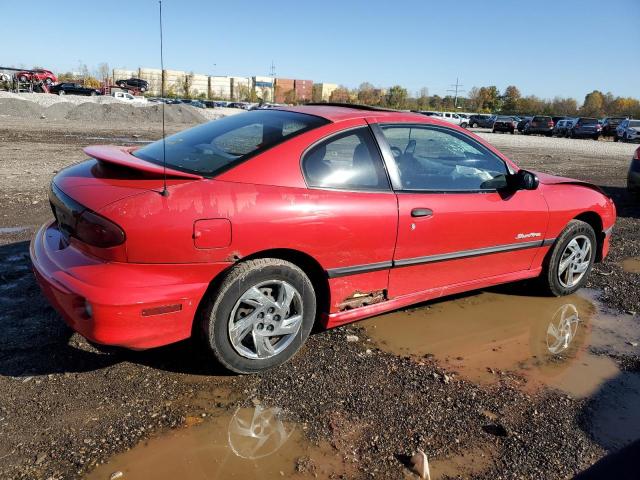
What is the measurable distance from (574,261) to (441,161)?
5.94 ft

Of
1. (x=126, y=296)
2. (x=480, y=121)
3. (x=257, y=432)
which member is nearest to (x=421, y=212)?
(x=257, y=432)

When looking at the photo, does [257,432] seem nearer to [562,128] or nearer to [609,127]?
[562,128]

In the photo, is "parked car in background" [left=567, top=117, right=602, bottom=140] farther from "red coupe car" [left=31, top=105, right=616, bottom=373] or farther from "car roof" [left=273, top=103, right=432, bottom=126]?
"car roof" [left=273, top=103, right=432, bottom=126]

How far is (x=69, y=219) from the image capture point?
2881 mm

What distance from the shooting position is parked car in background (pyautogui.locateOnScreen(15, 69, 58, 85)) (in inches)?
1896

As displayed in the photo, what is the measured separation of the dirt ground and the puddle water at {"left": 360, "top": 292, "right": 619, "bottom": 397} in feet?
0.05

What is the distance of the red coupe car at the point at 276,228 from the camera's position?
2682mm

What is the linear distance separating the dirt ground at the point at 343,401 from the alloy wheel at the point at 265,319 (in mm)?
195

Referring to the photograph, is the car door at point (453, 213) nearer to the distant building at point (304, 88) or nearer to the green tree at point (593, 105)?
the green tree at point (593, 105)

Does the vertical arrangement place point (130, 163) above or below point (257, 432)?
above

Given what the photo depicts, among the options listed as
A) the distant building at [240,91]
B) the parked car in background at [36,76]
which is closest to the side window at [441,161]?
the parked car in background at [36,76]

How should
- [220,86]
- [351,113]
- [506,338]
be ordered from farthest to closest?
[220,86] → [506,338] → [351,113]

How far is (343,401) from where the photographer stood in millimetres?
2914

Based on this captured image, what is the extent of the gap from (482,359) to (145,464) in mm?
2288
